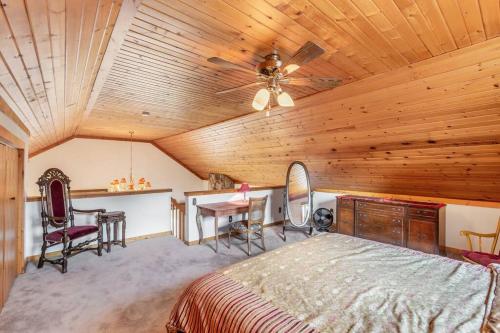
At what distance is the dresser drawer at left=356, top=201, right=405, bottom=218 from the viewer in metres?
3.91

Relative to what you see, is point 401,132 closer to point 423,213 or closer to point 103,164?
point 423,213

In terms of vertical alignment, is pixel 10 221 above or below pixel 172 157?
below

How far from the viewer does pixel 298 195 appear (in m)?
5.10

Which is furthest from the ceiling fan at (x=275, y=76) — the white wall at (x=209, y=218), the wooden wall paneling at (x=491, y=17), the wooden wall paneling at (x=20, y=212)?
the wooden wall paneling at (x=20, y=212)

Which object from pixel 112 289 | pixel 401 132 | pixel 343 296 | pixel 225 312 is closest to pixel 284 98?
pixel 343 296

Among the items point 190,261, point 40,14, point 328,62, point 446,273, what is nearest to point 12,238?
point 190,261

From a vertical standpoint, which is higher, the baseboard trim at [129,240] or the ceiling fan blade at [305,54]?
the ceiling fan blade at [305,54]

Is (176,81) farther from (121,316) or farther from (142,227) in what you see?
(142,227)

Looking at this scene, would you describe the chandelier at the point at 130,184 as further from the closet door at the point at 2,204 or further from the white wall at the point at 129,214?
the closet door at the point at 2,204

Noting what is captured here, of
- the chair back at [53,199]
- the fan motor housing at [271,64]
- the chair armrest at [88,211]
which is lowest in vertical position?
the chair armrest at [88,211]

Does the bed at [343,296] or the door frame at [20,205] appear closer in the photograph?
the bed at [343,296]

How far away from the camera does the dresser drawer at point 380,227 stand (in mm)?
3937

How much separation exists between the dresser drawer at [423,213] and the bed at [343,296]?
1988 millimetres

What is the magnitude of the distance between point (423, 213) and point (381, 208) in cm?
59
